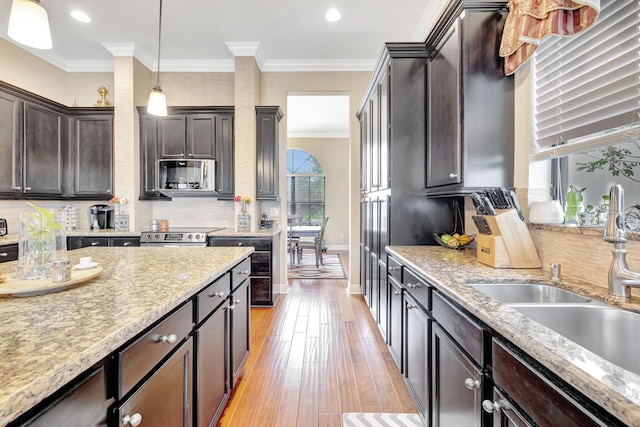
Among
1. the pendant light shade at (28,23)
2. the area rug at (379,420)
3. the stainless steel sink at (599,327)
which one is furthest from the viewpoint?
the area rug at (379,420)

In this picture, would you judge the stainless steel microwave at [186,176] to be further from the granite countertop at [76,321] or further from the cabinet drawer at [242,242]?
the granite countertop at [76,321]

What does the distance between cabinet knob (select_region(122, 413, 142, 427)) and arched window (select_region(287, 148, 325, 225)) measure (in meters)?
7.91

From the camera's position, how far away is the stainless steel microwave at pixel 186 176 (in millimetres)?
3791

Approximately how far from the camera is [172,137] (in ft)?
12.8

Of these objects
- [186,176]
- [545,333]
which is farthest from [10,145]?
[545,333]

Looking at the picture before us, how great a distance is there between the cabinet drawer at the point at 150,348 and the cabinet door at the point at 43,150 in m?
3.53

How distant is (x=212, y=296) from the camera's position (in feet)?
4.84

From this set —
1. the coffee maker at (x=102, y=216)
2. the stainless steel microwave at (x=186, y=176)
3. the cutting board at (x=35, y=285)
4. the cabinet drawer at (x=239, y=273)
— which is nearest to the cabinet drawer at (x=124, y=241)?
the coffee maker at (x=102, y=216)

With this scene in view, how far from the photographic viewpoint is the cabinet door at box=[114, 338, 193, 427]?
2.79 ft

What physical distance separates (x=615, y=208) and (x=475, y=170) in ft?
2.65

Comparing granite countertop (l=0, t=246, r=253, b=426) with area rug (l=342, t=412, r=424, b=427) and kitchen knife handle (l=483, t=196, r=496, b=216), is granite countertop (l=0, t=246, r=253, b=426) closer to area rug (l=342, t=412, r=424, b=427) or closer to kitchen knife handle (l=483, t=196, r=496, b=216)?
area rug (l=342, t=412, r=424, b=427)

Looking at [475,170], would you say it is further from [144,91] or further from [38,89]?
[38,89]

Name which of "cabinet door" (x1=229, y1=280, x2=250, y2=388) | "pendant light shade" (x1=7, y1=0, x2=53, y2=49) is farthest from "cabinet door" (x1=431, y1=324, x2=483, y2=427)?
"pendant light shade" (x1=7, y1=0, x2=53, y2=49)

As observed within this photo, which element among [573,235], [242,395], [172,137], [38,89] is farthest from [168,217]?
[573,235]
